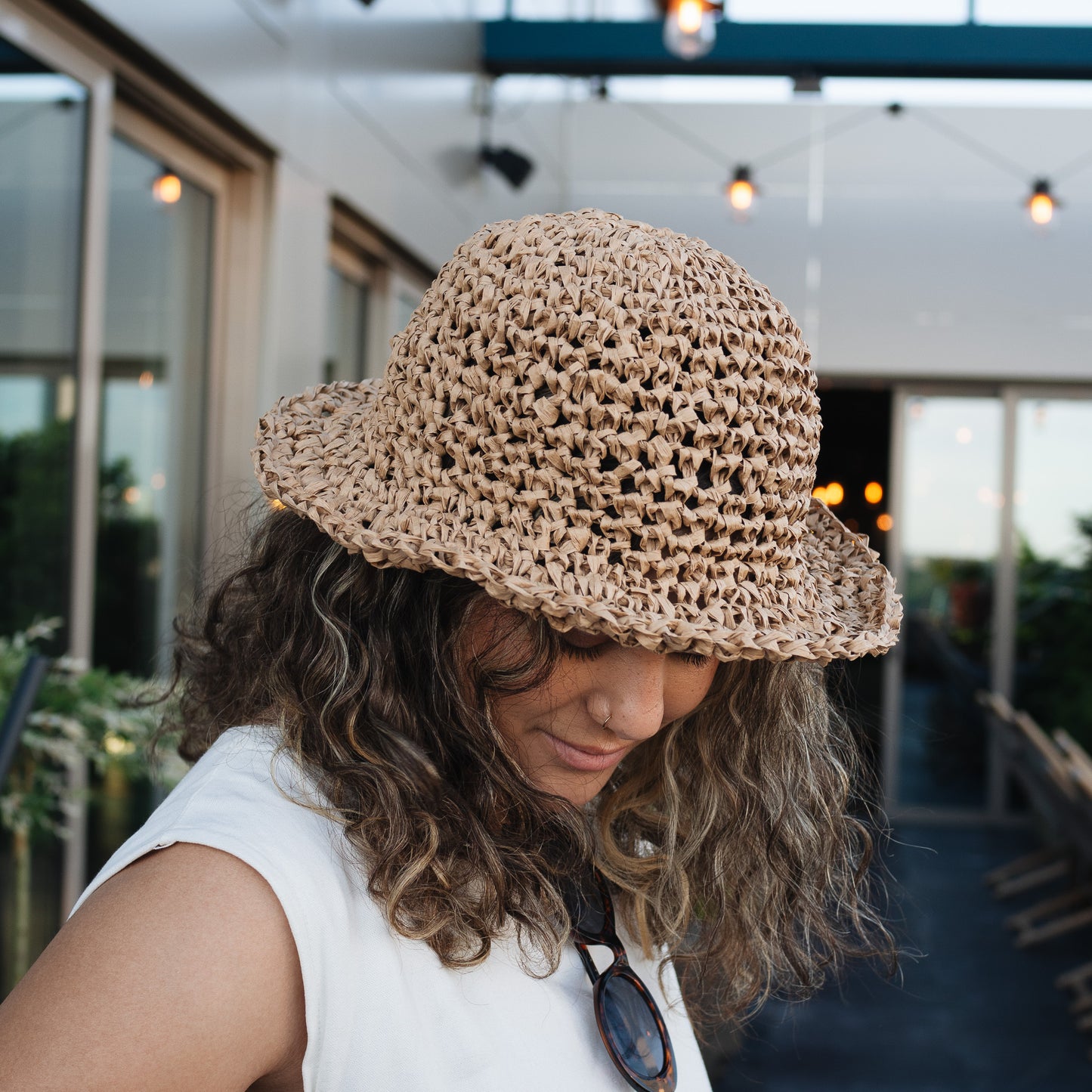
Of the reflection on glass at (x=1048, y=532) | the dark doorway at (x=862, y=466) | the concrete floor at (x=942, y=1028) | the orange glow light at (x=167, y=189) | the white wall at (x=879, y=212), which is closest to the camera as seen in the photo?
the orange glow light at (x=167, y=189)

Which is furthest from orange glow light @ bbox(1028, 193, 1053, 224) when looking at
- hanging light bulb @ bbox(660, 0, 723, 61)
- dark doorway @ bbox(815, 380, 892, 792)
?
hanging light bulb @ bbox(660, 0, 723, 61)

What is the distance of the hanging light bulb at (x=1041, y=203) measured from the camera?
609 centimetres

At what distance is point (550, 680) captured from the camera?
86cm

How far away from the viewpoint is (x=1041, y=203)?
6.11m

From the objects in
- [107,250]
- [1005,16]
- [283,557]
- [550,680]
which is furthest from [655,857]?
[1005,16]

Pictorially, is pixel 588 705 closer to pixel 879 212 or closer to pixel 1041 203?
pixel 1041 203

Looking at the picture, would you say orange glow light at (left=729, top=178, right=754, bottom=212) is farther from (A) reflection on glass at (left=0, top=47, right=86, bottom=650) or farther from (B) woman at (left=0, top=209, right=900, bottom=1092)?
(B) woman at (left=0, top=209, right=900, bottom=1092)

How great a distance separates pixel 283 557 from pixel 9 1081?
46 cm

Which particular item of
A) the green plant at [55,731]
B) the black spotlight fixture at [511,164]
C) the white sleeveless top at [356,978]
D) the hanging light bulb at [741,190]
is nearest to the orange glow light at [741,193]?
the hanging light bulb at [741,190]

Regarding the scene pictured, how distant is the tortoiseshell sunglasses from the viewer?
2.88ft

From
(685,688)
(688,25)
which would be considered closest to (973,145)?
(688,25)

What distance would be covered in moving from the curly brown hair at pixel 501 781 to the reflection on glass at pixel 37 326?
1.42 m

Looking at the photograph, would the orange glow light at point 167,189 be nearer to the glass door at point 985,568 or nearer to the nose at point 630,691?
the nose at point 630,691

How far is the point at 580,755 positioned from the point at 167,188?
8.51 feet
